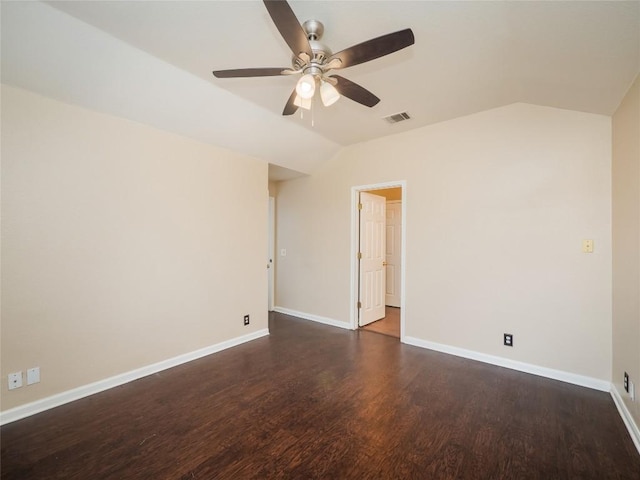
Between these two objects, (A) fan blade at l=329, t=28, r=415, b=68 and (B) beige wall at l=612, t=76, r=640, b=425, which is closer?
(A) fan blade at l=329, t=28, r=415, b=68

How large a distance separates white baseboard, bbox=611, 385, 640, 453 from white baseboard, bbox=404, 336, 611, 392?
0.13 m

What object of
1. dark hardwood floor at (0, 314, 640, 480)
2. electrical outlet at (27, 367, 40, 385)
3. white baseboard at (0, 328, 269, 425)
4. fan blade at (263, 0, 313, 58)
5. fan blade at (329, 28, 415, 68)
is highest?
fan blade at (263, 0, 313, 58)

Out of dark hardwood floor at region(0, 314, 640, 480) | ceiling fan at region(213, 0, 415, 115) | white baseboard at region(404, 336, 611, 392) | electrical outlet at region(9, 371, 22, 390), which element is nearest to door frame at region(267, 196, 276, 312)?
dark hardwood floor at region(0, 314, 640, 480)

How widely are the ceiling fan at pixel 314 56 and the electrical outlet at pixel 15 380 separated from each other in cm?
258

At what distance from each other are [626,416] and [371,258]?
2963 mm

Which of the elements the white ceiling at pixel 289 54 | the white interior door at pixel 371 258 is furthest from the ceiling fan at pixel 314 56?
the white interior door at pixel 371 258

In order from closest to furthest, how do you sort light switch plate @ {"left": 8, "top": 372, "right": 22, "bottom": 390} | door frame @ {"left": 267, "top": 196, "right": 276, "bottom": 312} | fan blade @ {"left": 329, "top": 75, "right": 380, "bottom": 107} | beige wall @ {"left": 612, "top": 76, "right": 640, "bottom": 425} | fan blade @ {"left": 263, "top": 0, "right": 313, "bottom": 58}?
fan blade @ {"left": 263, "top": 0, "right": 313, "bottom": 58}, fan blade @ {"left": 329, "top": 75, "right": 380, "bottom": 107}, beige wall @ {"left": 612, "top": 76, "right": 640, "bottom": 425}, light switch plate @ {"left": 8, "top": 372, "right": 22, "bottom": 390}, door frame @ {"left": 267, "top": 196, "right": 276, "bottom": 312}

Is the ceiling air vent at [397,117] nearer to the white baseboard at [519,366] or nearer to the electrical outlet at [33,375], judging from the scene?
the white baseboard at [519,366]

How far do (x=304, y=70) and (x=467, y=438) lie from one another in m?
2.63

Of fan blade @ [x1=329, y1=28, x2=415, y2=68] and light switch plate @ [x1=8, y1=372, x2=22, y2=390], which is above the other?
fan blade @ [x1=329, y1=28, x2=415, y2=68]

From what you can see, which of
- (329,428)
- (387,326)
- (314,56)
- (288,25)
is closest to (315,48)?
(314,56)

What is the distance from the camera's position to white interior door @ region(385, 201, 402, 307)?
18.6 ft

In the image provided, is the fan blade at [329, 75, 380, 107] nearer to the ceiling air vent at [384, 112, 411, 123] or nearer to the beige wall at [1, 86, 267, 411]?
the ceiling air vent at [384, 112, 411, 123]

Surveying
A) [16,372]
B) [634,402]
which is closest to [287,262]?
[16,372]
